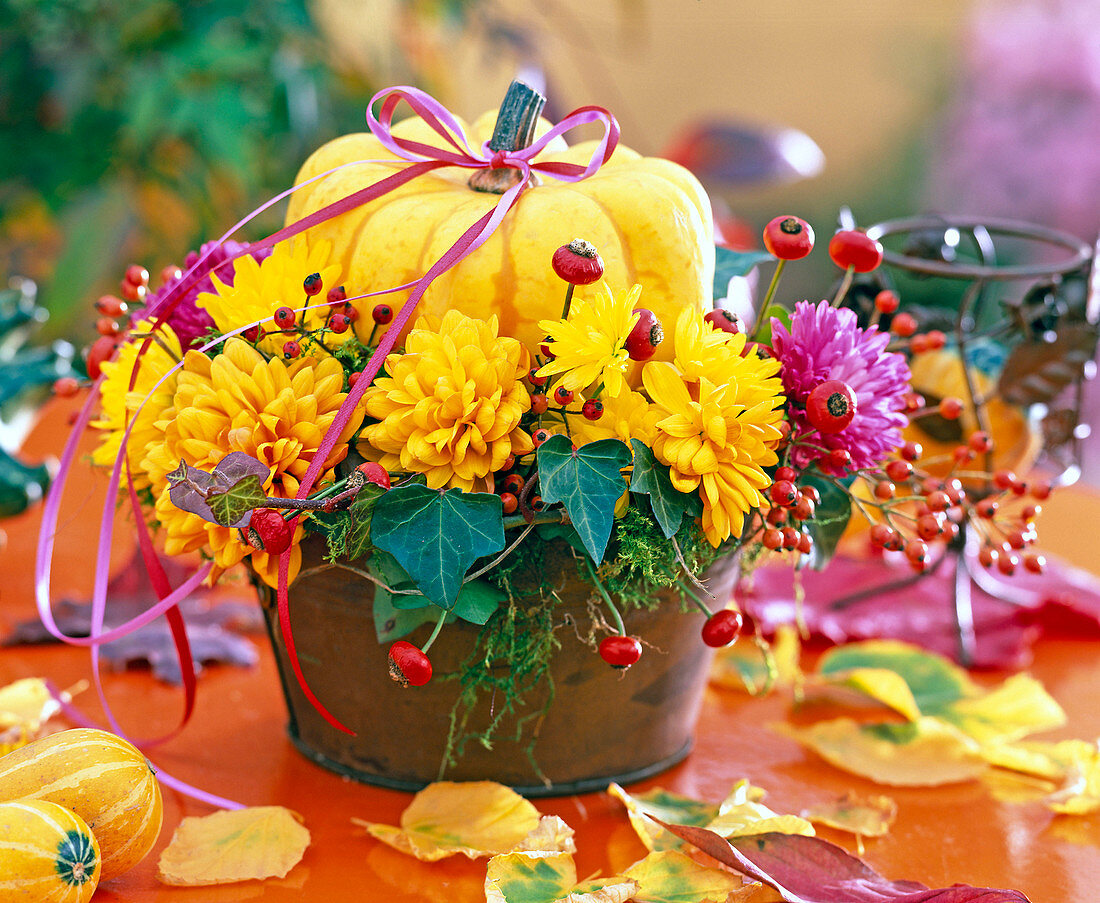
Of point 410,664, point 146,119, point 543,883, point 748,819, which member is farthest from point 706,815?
point 146,119

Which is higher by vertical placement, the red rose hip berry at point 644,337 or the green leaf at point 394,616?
the red rose hip berry at point 644,337

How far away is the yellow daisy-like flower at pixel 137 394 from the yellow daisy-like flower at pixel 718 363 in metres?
0.33

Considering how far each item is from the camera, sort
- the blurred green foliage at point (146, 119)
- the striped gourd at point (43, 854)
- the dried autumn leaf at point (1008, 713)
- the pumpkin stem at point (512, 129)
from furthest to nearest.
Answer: the blurred green foliage at point (146, 119)
the dried autumn leaf at point (1008, 713)
the pumpkin stem at point (512, 129)
the striped gourd at point (43, 854)

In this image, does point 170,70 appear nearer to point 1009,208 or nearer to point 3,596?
point 3,596

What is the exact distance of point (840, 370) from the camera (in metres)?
0.66

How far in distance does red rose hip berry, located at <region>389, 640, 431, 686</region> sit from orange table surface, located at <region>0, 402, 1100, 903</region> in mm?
130

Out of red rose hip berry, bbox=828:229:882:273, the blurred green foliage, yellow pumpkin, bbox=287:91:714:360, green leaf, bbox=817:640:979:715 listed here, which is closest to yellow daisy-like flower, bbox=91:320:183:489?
yellow pumpkin, bbox=287:91:714:360

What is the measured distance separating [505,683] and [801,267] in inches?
145

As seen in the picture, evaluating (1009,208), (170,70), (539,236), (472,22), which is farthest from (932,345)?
(1009,208)

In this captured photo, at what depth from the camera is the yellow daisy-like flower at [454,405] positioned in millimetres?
603

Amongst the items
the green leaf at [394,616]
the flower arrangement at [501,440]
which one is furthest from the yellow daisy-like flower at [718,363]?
the green leaf at [394,616]

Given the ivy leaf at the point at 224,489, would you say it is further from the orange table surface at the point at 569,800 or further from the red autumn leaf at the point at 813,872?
the red autumn leaf at the point at 813,872

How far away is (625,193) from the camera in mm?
692

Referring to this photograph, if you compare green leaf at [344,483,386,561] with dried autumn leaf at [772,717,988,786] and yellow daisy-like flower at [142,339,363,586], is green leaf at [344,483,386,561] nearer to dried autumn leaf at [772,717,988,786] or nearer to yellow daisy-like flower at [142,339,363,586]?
yellow daisy-like flower at [142,339,363,586]
